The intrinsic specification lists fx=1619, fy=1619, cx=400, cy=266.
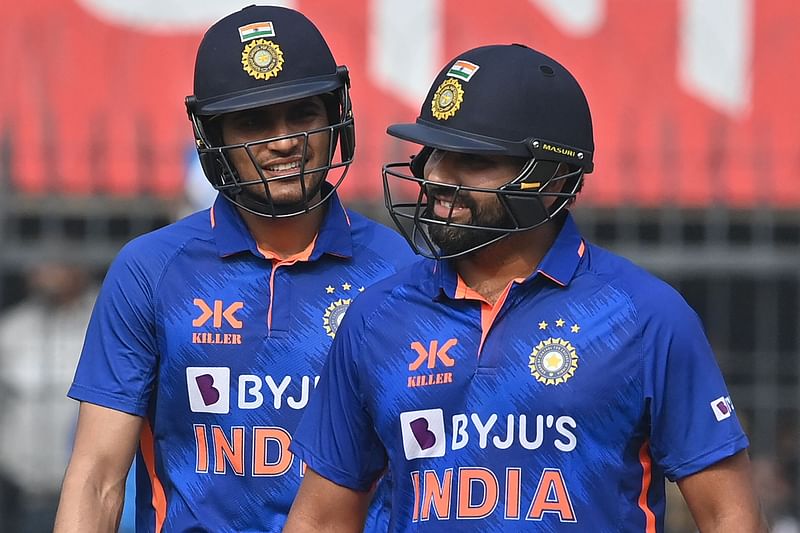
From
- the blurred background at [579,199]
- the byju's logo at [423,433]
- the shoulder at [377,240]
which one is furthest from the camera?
the blurred background at [579,199]

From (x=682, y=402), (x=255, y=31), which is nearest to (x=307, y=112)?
(x=255, y=31)

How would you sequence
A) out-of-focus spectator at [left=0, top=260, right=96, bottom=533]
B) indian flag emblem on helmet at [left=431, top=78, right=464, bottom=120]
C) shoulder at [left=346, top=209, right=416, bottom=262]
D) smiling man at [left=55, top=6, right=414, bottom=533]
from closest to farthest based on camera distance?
indian flag emblem on helmet at [left=431, top=78, right=464, bottom=120]
smiling man at [left=55, top=6, right=414, bottom=533]
shoulder at [left=346, top=209, right=416, bottom=262]
out-of-focus spectator at [left=0, top=260, right=96, bottom=533]

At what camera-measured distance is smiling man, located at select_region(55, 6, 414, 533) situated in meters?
4.12

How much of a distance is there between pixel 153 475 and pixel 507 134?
56.7 inches

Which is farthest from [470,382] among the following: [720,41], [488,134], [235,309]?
[720,41]

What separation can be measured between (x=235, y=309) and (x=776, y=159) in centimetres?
422

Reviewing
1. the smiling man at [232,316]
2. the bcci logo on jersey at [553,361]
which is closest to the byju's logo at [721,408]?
the bcci logo on jersey at [553,361]

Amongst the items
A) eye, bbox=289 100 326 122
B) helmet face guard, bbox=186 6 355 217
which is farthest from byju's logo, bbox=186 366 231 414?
eye, bbox=289 100 326 122

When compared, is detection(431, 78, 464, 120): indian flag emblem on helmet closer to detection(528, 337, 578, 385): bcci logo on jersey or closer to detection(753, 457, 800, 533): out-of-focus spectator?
detection(528, 337, 578, 385): bcci logo on jersey

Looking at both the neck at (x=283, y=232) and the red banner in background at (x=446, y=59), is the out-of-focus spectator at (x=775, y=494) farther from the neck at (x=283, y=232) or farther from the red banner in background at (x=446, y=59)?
the neck at (x=283, y=232)

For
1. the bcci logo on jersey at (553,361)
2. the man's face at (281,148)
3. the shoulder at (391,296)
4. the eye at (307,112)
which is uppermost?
the eye at (307,112)

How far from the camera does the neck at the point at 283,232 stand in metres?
Answer: 4.31

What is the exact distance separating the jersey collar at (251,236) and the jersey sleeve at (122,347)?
22 cm

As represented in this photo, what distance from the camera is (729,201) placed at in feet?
25.2
